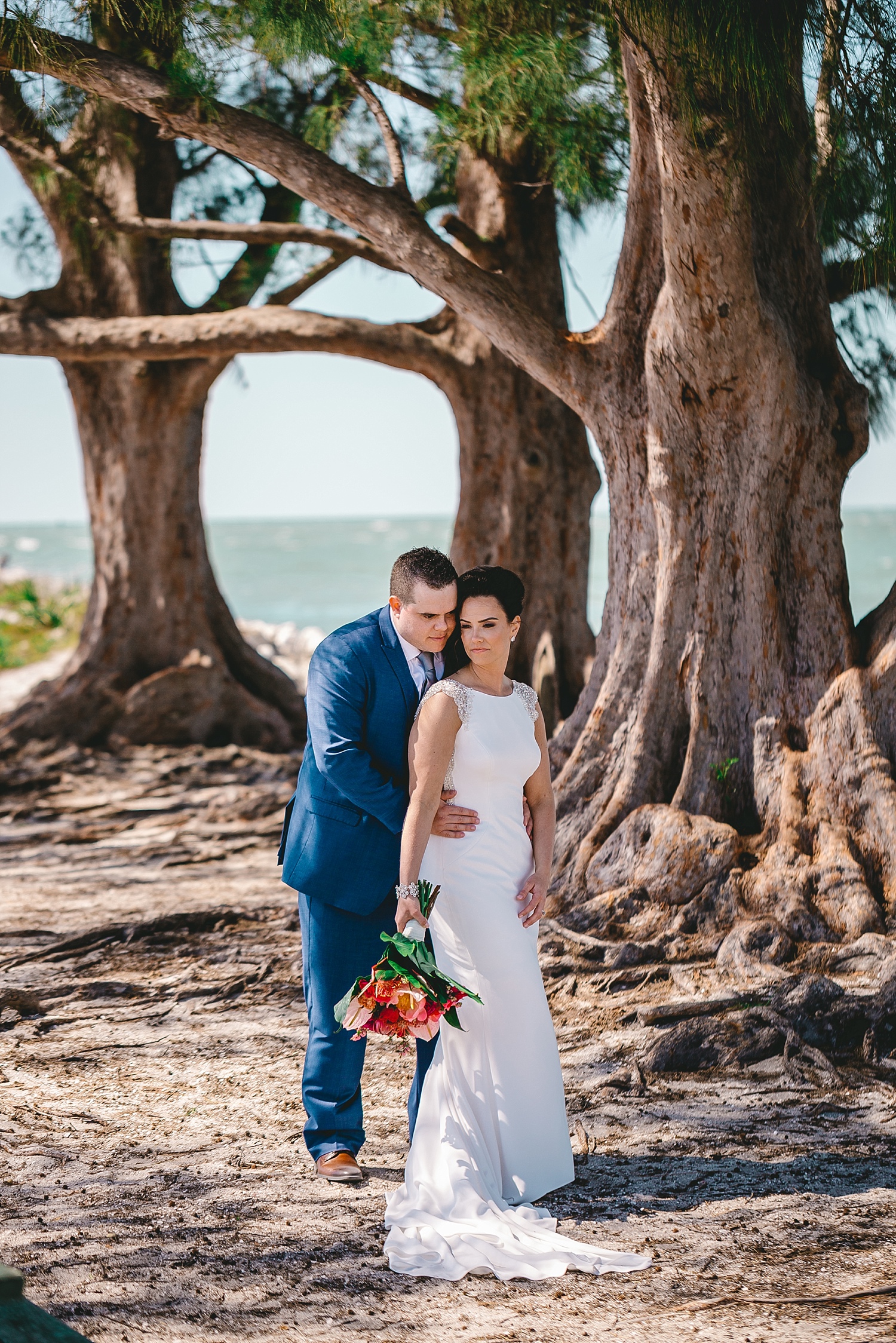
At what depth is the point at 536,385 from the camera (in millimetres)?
9375

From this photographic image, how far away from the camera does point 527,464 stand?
30.7 feet

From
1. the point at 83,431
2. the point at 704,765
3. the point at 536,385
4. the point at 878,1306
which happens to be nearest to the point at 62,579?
the point at 83,431

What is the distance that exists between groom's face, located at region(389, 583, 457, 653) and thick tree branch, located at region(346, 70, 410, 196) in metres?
Result: 4.01

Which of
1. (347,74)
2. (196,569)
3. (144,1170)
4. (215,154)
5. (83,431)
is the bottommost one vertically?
(144,1170)

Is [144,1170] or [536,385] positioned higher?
[536,385]

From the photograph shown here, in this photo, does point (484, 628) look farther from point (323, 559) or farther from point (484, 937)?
point (323, 559)

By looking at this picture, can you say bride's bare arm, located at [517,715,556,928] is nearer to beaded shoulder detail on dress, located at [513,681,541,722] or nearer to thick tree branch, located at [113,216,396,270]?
beaded shoulder detail on dress, located at [513,681,541,722]

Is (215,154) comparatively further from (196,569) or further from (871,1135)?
(871,1135)

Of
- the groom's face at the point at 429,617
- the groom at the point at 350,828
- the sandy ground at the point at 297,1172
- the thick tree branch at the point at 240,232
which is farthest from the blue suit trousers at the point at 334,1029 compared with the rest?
the thick tree branch at the point at 240,232

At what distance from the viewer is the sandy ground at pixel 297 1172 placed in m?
2.86

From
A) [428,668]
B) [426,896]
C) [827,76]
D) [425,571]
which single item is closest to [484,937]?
[426,896]

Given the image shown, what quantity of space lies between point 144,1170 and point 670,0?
444cm

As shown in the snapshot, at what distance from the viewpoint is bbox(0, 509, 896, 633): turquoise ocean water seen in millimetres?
51688

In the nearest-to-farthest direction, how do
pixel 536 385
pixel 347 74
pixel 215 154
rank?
pixel 347 74
pixel 536 385
pixel 215 154
